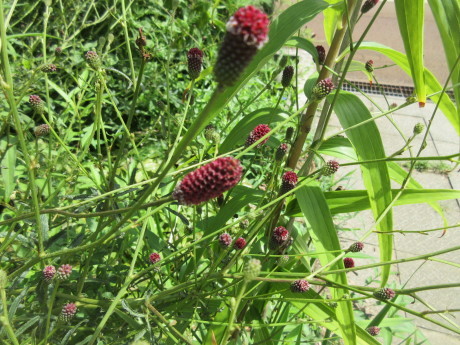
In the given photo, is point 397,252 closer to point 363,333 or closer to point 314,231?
point 363,333

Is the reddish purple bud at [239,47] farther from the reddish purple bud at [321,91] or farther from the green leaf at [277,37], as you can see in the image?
the reddish purple bud at [321,91]

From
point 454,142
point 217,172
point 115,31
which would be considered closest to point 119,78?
point 115,31

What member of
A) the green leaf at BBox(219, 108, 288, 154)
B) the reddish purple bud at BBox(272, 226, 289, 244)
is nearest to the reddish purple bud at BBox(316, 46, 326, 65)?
the green leaf at BBox(219, 108, 288, 154)

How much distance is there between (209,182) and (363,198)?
2.05ft

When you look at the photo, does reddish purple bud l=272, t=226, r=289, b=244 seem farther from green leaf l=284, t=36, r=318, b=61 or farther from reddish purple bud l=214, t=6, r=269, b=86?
reddish purple bud l=214, t=6, r=269, b=86

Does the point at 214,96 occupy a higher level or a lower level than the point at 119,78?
lower

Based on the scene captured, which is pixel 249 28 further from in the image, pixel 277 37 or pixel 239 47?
pixel 277 37

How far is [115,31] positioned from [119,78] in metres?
0.35

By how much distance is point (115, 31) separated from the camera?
268 centimetres

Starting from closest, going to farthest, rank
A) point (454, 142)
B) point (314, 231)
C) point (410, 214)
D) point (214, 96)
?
1. point (214, 96)
2. point (314, 231)
3. point (410, 214)
4. point (454, 142)

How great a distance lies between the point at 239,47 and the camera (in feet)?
1.45

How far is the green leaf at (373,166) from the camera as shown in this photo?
3.20 ft

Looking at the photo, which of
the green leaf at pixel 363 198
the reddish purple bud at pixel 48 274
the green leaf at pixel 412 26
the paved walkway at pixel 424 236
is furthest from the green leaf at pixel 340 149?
the reddish purple bud at pixel 48 274

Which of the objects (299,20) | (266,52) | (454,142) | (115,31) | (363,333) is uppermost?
(454,142)
